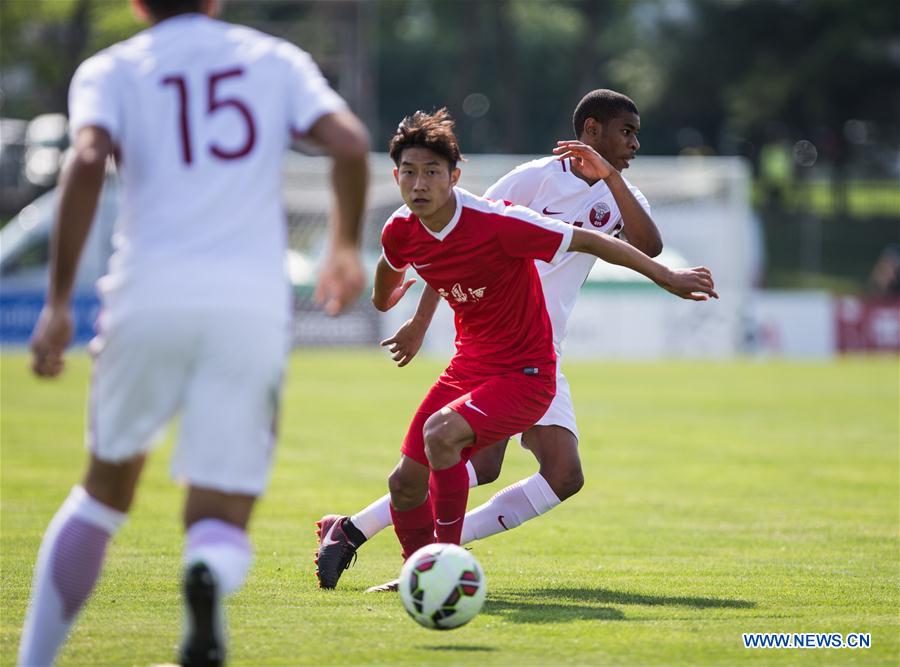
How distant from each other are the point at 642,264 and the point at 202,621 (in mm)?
2432

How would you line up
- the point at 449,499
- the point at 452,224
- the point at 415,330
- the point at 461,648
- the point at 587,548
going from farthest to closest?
the point at 587,548
the point at 415,330
the point at 449,499
the point at 452,224
the point at 461,648

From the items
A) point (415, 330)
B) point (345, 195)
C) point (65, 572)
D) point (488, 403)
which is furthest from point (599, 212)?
point (65, 572)

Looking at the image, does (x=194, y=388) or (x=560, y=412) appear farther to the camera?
(x=560, y=412)

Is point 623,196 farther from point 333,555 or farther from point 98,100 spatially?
point 98,100

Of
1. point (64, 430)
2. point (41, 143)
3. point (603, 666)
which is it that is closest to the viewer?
point (603, 666)

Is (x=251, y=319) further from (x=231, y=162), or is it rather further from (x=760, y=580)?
(x=760, y=580)

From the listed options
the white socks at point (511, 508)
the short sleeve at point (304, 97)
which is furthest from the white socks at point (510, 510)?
the short sleeve at point (304, 97)

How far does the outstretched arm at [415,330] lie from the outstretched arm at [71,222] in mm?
2762

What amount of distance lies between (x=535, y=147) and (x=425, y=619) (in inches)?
2097

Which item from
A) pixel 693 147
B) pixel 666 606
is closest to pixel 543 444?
pixel 666 606

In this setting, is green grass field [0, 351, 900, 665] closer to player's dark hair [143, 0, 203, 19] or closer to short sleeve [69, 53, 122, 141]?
short sleeve [69, 53, 122, 141]

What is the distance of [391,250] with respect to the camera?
662 cm

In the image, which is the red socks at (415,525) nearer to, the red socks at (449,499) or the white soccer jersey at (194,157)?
the red socks at (449,499)

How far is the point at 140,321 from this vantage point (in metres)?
4.25
